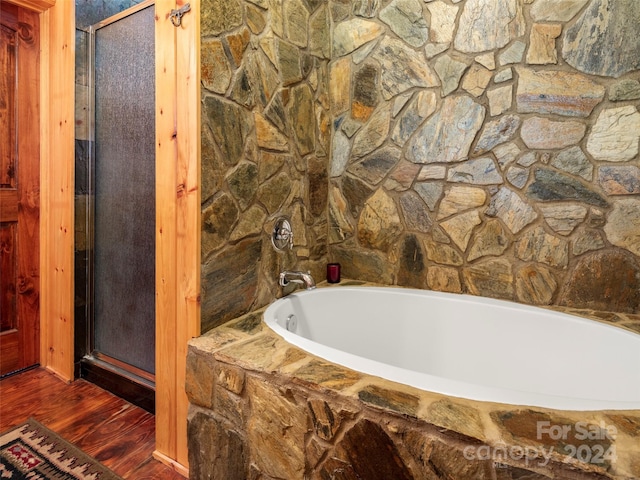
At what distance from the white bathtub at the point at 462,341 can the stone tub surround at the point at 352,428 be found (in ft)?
0.31

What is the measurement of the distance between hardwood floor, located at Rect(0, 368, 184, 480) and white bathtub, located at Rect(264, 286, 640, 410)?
0.77 metres

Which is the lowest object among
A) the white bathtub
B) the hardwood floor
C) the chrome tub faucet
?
the hardwood floor

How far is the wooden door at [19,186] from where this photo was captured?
6.71 ft

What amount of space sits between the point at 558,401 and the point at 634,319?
96 cm

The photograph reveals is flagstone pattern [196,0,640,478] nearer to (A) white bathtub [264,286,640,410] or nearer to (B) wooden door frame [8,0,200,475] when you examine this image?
(B) wooden door frame [8,0,200,475]

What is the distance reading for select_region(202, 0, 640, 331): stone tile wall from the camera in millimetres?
1549

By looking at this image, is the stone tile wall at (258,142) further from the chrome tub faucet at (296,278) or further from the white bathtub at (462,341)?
the white bathtub at (462,341)

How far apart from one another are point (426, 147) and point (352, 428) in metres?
1.46

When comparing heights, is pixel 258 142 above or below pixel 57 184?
above

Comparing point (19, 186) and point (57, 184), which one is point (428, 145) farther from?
point (19, 186)

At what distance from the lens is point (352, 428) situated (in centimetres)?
96

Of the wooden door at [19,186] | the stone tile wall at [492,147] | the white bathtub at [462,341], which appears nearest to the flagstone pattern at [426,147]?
the stone tile wall at [492,147]

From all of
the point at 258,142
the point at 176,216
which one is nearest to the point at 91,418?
the point at 176,216

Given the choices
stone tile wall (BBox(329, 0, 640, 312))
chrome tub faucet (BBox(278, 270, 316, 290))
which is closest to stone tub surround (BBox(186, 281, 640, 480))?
chrome tub faucet (BBox(278, 270, 316, 290))
